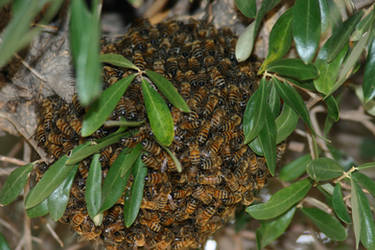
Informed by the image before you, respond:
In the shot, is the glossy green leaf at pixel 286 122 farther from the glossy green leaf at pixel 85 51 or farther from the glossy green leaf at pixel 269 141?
the glossy green leaf at pixel 85 51

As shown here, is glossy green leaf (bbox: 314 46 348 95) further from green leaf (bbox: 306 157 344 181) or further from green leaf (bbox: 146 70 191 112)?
green leaf (bbox: 146 70 191 112)

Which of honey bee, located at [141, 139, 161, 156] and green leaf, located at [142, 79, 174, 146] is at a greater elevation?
green leaf, located at [142, 79, 174, 146]

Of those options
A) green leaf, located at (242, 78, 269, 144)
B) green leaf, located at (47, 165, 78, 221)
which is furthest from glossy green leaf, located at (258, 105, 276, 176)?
green leaf, located at (47, 165, 78, 221)

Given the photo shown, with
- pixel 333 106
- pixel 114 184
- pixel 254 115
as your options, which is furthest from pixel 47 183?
pixel 333 106

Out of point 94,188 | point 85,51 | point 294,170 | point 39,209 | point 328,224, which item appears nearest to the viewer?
point 85,51

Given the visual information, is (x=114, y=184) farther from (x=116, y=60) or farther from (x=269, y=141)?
(x=269, y=141)

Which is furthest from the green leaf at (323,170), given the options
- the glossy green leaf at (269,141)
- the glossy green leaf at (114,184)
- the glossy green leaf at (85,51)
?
the glossy green leaf at (85,51)
